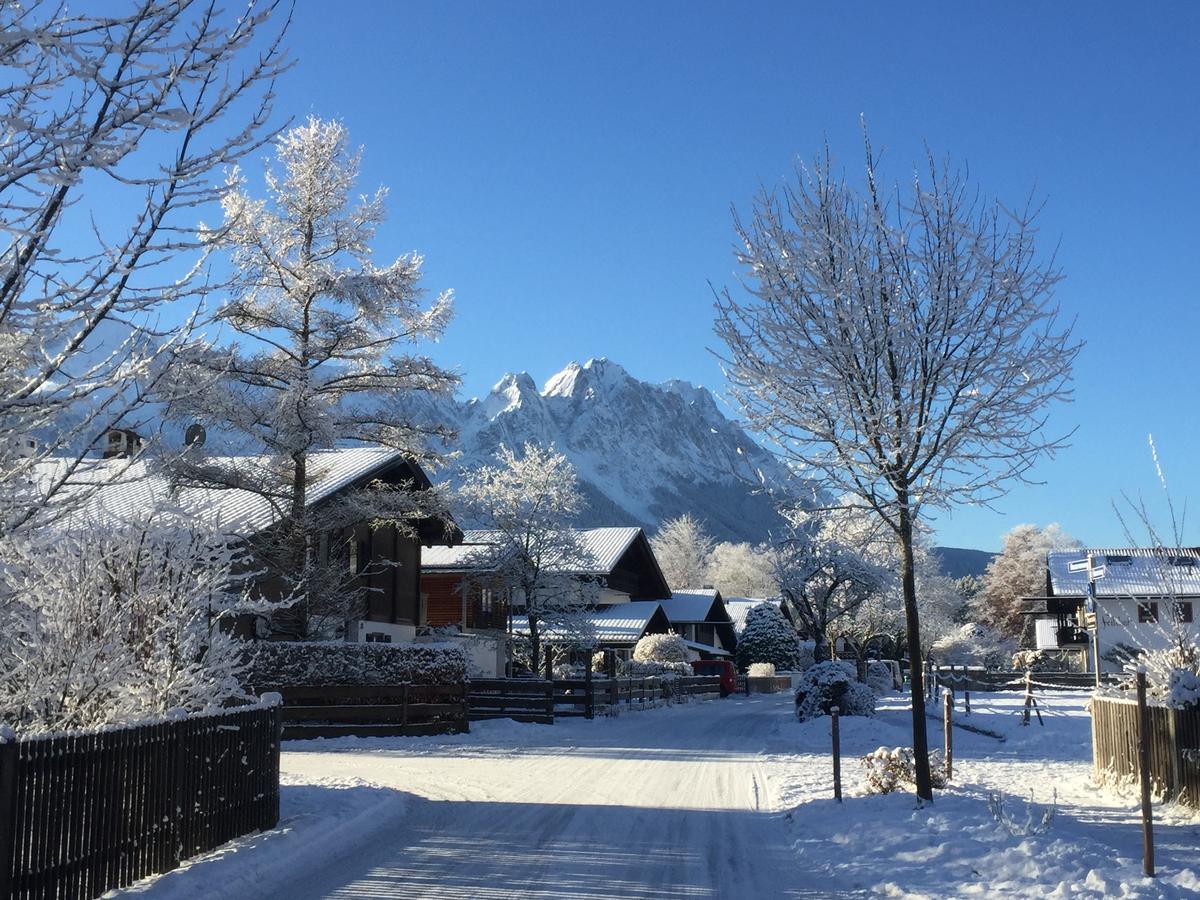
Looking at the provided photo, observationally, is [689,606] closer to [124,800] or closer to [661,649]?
[661,649]

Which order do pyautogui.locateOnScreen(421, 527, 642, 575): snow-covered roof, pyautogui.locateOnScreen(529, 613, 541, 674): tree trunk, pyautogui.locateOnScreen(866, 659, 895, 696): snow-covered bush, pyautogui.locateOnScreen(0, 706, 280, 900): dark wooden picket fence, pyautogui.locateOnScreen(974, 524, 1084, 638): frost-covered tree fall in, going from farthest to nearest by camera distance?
pyautogui.locateOnScreen(974, 524, 1084, 638): frost-covered tree → pyautogui.locateOnScreen(866, 659, 895, 696): snow-covered bush → pyautogui.locateOnScreen(421, 527, 642, 575): snow-covered roof → pyautogui.locateOnScreen(529, 613, 541, 674): tree trunk → pyautogui.locateOnScreen(0, 706, 280, 900): dark wooden picket fence

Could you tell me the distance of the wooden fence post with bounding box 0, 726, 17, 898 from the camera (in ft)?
22.0

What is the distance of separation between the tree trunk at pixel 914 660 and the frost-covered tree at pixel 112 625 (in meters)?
7.39

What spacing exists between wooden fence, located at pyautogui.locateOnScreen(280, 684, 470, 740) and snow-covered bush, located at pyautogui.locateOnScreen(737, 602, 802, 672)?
40246 millimetres

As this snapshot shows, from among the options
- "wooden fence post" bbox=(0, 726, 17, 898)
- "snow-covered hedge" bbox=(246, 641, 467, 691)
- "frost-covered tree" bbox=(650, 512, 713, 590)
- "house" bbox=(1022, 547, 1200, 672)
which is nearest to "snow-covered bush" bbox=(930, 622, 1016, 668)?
"house" bbox=(1022, 547, 1200, 672)

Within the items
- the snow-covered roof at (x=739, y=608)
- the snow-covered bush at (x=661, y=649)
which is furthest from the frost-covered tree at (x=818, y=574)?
the snow-covered roof at (x=739, y=608)

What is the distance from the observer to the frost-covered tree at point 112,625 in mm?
8844

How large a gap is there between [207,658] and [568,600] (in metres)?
31.1

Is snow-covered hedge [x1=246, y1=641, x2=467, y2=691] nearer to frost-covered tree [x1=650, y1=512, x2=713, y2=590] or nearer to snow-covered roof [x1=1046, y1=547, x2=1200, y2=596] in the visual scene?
snow-covered roof [x1=1046, y1=547, x2=1200, y2=596]

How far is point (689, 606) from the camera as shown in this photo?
208 feet

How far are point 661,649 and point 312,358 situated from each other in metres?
26.8

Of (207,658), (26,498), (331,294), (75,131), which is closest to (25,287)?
(75,131)

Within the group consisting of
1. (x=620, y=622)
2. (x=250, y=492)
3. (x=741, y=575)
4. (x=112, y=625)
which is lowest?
(x=620, y=622)

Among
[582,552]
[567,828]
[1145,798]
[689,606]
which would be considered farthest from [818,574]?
[1145,798]
